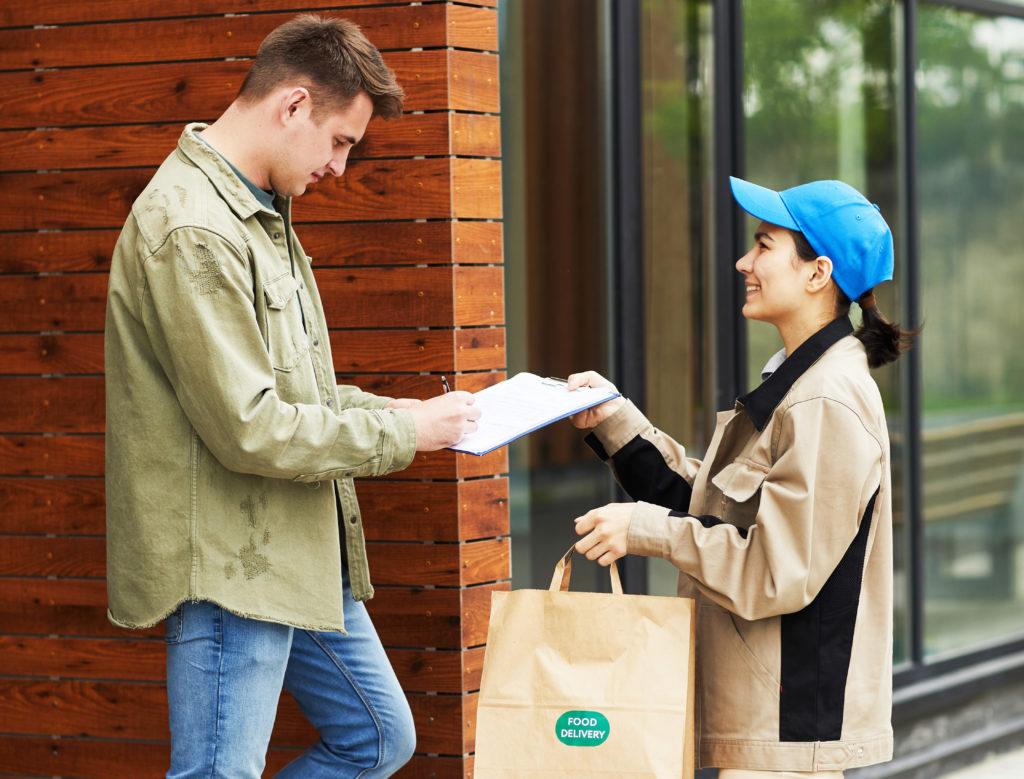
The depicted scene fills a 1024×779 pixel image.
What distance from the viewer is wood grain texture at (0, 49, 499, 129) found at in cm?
389

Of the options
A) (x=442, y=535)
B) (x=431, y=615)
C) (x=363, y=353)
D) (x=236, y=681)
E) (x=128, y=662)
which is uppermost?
(x=363, y=353)

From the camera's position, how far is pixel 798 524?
2.72 metres

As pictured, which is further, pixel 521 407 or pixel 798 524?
pixel 521 407

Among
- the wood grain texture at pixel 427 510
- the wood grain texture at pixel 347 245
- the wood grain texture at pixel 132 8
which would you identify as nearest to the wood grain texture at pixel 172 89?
the wood grain texture at pixel 132 8

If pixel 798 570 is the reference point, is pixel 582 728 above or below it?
below

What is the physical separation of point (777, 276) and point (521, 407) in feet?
1.98

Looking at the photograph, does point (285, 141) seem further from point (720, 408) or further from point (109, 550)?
point (720, 408)

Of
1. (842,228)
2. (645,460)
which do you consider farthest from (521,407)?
(842,228)

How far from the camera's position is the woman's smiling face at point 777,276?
2949 millimetres

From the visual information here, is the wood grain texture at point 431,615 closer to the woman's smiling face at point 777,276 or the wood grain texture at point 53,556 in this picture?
the wood grain texture at point 53,556

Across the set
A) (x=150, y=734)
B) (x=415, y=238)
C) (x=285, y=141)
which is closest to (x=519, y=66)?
(x=415, y=238)

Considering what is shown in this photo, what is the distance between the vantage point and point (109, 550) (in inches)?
115

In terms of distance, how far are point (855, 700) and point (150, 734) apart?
215 centimetres

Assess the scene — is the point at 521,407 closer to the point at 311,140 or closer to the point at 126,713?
the point at 311,140
